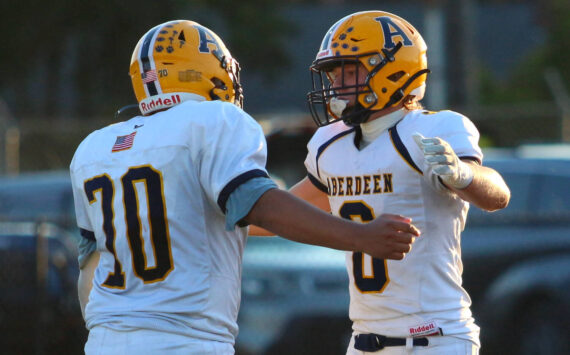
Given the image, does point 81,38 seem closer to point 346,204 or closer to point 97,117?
point 97,117

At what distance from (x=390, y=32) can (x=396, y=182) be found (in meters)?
0.64

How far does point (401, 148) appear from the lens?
3.47m

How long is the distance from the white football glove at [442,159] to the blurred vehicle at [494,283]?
Answer: 3.43 m

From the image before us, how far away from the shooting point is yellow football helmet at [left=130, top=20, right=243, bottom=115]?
10.8 ft

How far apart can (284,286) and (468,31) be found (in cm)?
657

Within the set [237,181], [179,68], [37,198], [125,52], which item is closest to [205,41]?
[179,68]

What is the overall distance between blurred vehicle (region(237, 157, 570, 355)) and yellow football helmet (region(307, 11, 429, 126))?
2.92m

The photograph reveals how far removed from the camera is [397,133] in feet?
11.6

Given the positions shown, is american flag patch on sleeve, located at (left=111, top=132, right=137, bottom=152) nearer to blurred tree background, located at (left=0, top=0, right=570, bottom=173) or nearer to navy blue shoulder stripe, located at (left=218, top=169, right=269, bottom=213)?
navy blue shoulder stripe, located at (left=218, top=169, right=269, bottom=213)

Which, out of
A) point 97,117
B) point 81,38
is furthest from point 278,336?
point 81,38

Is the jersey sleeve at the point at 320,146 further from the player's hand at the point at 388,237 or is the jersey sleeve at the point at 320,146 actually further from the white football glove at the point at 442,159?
the player's hand at the point at 388,237

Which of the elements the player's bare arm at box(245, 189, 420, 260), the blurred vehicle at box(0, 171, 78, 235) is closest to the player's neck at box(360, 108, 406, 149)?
the player's bare arm at box(245, 189, 420, 260)

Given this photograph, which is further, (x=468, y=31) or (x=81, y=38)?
(x=81, y=38)

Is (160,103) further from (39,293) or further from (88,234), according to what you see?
(39,293)
